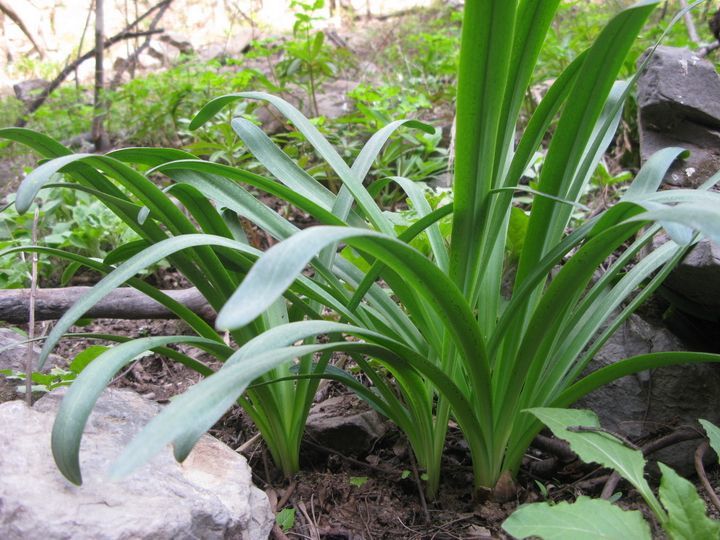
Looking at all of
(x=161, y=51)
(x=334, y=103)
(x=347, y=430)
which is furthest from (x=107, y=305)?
(x=161, y=51)

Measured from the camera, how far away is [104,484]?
0.85m

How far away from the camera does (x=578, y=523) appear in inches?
30.9

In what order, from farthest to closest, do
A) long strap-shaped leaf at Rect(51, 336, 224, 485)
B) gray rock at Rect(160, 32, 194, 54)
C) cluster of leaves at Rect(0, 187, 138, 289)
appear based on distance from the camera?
gray rock at Rect(160, 32, 194, 54) → cluster of leaves at Rect(0, 187, 138, 289) → long strap-shaped leaf at Rect(51, 336, 224, 485)

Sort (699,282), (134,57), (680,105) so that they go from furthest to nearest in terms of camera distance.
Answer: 1. (134,57)
2. (680,105)
3. (699,282)

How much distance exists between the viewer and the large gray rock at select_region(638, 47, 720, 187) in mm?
1706

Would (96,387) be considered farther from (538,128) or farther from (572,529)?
(538,128)

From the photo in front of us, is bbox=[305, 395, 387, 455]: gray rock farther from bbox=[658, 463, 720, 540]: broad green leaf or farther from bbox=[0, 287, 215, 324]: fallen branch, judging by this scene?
bbox=[658, 463, 720, 540]: broad green leaf

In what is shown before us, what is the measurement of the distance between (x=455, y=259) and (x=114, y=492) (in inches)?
24.8

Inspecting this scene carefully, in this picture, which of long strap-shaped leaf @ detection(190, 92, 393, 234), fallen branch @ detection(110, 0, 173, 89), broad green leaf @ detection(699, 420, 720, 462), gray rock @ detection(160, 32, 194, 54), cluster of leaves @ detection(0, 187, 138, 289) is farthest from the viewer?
gray rock @ detection(160, 32, 194, 54)

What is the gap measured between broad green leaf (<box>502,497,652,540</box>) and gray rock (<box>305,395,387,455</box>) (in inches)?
23.4

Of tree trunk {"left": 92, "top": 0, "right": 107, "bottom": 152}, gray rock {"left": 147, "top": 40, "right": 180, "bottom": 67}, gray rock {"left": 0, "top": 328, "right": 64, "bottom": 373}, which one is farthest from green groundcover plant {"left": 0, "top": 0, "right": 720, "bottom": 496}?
gray rock {"left": 147, "top": 40, "right": 180, "bottom": 67}

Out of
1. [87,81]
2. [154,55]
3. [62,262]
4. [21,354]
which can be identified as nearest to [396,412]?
[21,354]

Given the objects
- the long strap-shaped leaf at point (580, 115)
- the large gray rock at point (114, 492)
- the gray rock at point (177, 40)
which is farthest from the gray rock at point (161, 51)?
the long strap-shaped leaf at point (580, 115)

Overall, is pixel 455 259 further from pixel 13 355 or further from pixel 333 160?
pixel 13 355
